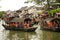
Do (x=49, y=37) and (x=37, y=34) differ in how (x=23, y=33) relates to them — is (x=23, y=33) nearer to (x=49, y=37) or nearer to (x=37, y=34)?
(x=37, y=34)

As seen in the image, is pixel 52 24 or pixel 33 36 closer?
pixel 33 36

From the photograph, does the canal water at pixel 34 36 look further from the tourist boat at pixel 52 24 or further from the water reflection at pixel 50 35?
the tourist boat at pixel 52 24

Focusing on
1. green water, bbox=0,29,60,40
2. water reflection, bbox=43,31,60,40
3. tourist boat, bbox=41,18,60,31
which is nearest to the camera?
water reflection, bbox=43,31,60,40

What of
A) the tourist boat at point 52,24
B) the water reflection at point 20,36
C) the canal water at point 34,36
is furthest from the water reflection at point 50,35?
the water reflection at point 20,36

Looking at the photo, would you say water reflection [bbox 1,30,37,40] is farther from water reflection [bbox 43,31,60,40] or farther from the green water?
water reflection [bbox 43,31,60,40]

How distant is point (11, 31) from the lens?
121 ft

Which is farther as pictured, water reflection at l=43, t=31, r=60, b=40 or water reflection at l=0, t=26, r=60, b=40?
water reflection at l=0, t=26, r=60, b=40

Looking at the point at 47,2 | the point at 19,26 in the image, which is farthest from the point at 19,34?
the point at 47,2

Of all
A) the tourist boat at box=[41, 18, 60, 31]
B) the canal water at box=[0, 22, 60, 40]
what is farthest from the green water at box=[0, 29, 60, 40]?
the tourist boat at box=[41, 18, 60, 31]

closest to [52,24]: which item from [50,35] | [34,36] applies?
[50,35]

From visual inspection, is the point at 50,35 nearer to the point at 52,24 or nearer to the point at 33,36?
the point at 33,36

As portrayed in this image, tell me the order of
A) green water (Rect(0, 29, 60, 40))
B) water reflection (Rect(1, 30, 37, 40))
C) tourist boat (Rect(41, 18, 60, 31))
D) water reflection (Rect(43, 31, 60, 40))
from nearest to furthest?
water reflection (Rect(43, 31, 60, 40)), green water (Rect(0, 29, 60, 40)), water reflection (Rect(1, 30, 37, 40)), tourist boat (Rect(41, 18, 60, 31))

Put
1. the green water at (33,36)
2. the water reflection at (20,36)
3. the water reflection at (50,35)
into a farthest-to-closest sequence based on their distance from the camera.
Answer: the water reflection at (20,36) < the green water at (33,36) < the water reflection at (50,35)

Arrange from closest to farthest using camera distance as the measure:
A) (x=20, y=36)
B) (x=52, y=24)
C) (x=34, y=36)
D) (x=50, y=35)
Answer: (x=50, y=35) → (x=34, y=36) → (x=20, y=36) → (x=52, y=24)
